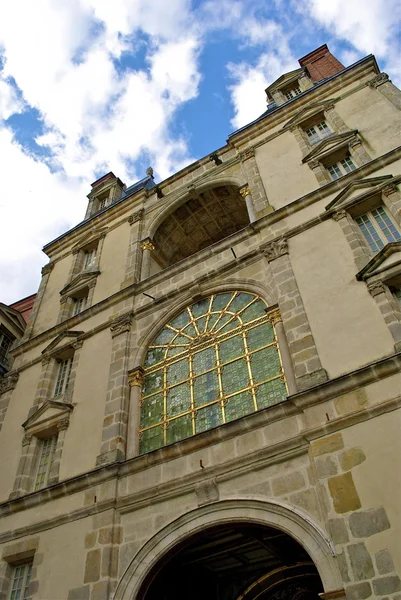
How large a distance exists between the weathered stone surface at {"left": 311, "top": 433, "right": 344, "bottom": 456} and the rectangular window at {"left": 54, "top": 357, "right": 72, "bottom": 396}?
311 inches

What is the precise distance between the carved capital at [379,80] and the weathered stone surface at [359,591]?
13545mm

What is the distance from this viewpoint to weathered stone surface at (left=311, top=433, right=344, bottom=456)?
292 inches

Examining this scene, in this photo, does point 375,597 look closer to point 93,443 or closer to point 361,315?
point 361,315

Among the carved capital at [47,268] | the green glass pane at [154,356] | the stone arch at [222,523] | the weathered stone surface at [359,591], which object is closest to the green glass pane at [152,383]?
the green glass pane at [154,356]

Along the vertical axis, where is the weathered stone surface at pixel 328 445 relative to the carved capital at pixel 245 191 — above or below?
below

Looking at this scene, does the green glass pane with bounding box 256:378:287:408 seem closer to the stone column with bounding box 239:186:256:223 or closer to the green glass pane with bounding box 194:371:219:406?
the green glass pane with bounding box 194:371:219:406

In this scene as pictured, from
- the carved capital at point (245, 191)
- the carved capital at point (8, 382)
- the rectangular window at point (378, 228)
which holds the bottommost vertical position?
the rectangular window at point (378, 228)

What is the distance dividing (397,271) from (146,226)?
32.5 ft

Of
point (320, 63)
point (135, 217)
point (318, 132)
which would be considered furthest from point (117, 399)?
point (320, 63)

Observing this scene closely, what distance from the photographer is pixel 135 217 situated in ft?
56.9

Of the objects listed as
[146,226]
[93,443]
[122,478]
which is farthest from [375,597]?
[146,226]

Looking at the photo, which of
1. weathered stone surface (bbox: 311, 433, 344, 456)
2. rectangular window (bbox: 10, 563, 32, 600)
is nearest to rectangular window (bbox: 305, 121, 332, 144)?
Result: weathered stone surface (bbox: 311, 433, 344, 456)

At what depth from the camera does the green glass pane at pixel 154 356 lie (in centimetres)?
1187

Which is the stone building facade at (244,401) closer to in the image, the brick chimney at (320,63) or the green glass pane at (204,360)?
the green glass pane at (204,360)
